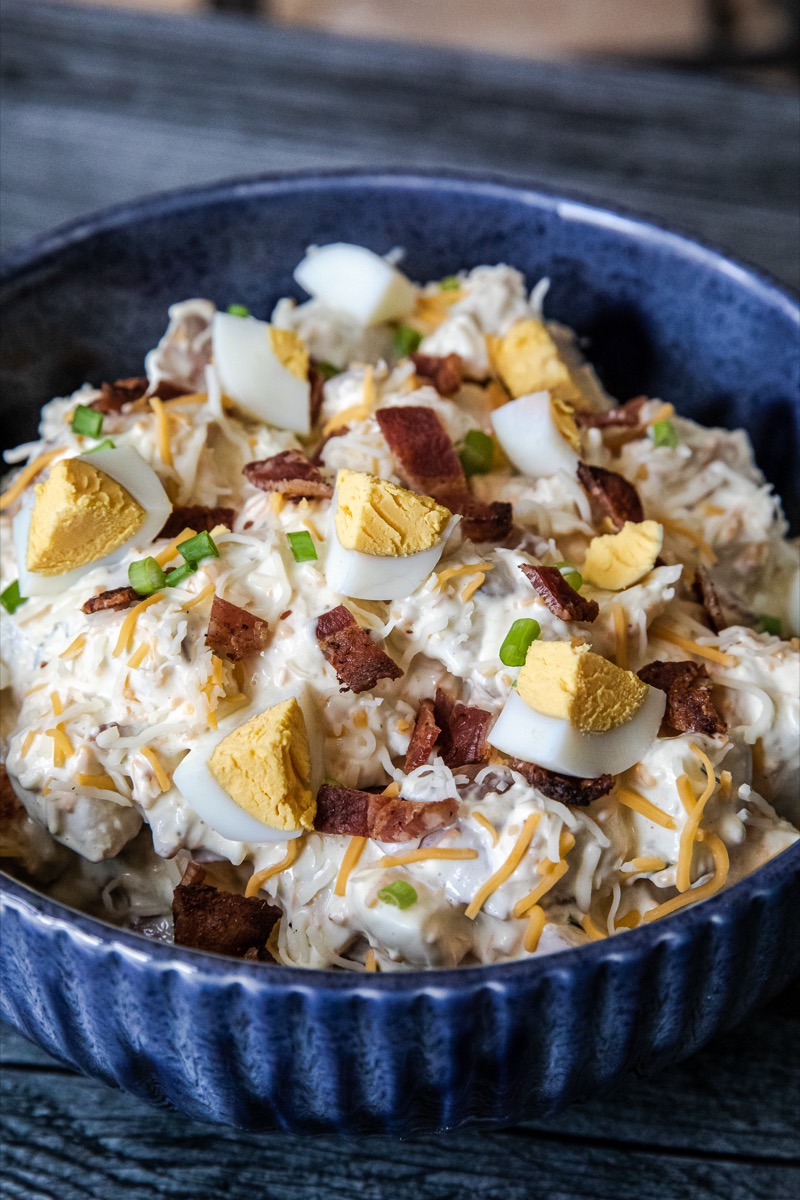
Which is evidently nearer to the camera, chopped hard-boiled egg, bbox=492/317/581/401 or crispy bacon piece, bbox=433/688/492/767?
crispy bacon piece, bbox=433/688/492/767

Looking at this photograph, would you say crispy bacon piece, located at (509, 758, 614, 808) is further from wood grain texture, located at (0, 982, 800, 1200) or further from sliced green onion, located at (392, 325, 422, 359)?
sliced green onion, located at (392, 325, 422, 359)

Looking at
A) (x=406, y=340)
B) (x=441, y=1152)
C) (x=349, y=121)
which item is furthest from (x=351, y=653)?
(x=349, y=121)

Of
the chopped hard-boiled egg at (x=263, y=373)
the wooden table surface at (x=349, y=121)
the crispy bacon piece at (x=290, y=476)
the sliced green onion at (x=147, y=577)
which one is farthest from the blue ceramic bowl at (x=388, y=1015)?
the wooden table surface at (x=349, y=121)

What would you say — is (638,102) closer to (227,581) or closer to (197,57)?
(197,57)

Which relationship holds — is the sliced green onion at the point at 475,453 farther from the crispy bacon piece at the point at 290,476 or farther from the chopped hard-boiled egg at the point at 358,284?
the chopped hard-boiled egg at the point at 358,284

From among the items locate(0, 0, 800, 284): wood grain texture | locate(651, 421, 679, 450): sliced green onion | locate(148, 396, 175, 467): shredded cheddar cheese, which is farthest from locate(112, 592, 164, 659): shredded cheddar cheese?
locate(0, 0, 800, 284): wood grain texture

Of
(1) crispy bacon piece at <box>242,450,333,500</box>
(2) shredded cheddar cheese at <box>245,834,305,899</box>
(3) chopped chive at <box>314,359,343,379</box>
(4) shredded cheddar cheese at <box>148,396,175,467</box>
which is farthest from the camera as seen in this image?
(3) chopped chive at <box>314,359,343,379</box>
